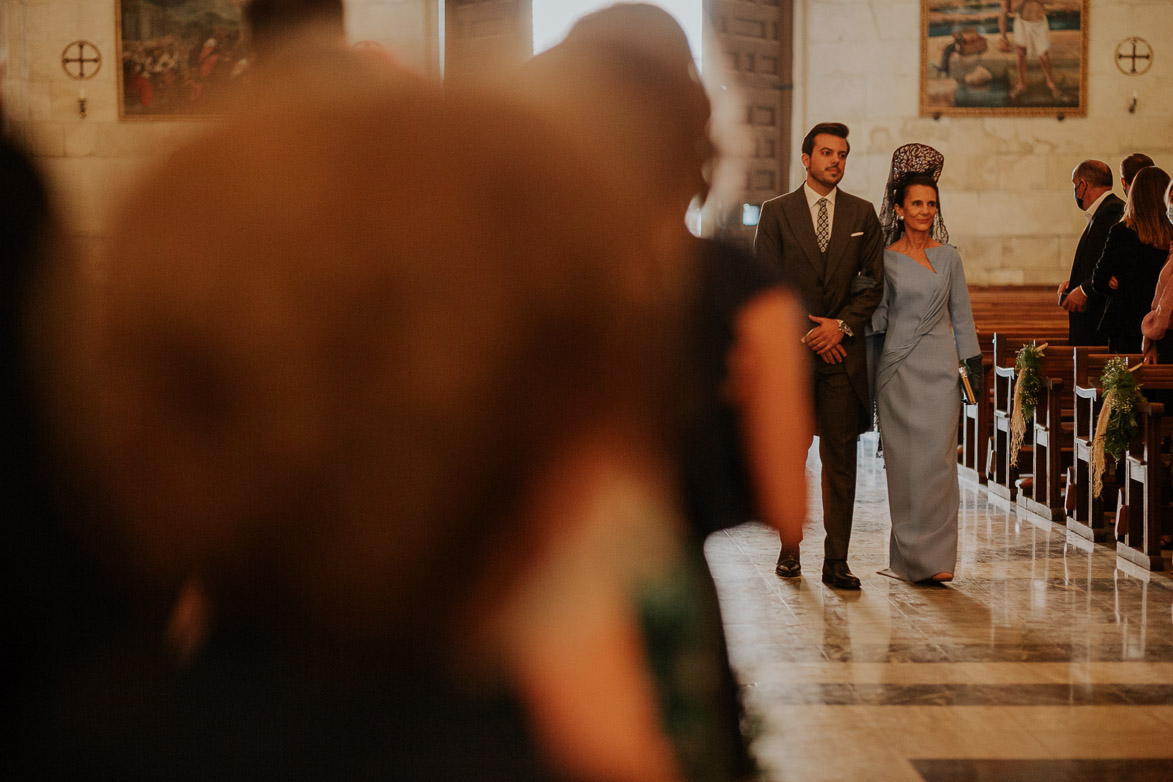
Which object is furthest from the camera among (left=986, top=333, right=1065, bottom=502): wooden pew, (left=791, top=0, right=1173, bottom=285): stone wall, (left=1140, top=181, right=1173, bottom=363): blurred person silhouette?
(left=791, top=0, right=1173, bottom=285): stone wall

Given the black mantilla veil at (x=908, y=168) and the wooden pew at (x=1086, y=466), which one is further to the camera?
the wooden pew at (x=1086, y=466)

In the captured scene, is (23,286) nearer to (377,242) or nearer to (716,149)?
(377,242)

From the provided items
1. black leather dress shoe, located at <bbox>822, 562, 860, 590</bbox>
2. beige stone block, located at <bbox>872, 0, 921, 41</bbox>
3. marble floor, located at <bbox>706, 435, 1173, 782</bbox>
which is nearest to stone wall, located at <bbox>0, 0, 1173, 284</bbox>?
beige stone block, located at <bbox>872, 0, 921, 41</bbox>

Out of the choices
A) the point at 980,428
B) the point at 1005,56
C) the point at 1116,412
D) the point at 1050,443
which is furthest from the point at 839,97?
the point at 1116,412

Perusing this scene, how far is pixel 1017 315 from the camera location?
13039 mm

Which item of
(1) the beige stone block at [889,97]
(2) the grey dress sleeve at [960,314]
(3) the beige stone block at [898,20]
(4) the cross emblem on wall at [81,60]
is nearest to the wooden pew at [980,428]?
(2) the grey dress sleeve at [960,314]

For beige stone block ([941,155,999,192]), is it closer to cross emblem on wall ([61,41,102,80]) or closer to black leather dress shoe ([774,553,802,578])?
black leather dress shoe ([774,553,802,578])

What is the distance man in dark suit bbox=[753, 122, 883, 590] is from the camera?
6.05 metres

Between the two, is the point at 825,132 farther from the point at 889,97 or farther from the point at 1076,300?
the point at 889,97

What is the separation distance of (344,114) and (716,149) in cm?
38

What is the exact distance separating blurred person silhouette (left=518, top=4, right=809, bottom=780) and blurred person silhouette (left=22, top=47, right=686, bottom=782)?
0.25 feet

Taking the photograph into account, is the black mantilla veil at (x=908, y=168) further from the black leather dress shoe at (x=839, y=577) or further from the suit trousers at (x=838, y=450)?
the black leather dress shoe at (x=839, y=577)

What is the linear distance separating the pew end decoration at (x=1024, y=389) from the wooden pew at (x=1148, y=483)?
3.14 feet

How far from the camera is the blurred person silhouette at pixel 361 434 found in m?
0.80
